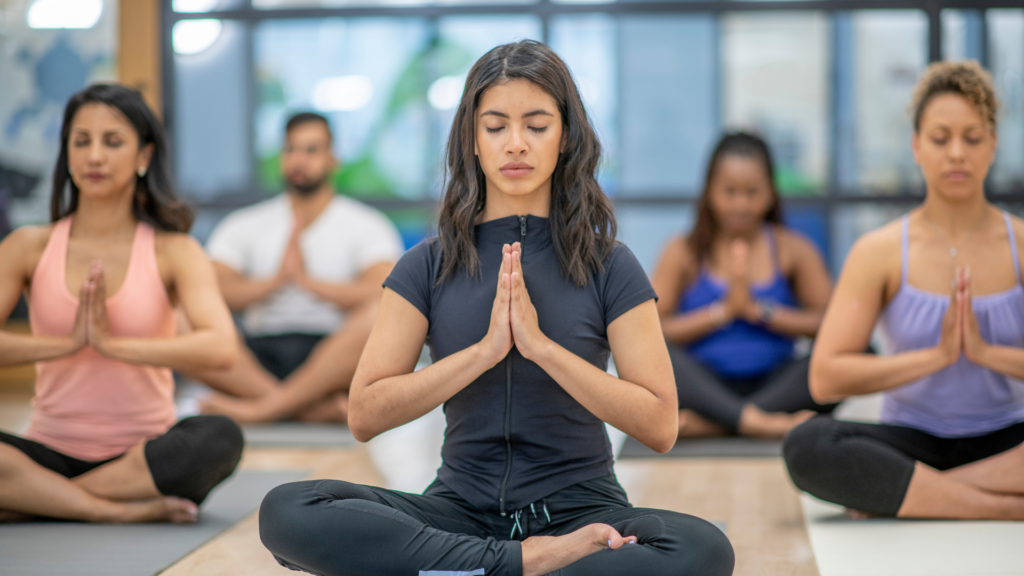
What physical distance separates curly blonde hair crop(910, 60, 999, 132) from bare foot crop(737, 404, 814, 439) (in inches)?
47.9

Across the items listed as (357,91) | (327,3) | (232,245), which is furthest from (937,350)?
(327,3)

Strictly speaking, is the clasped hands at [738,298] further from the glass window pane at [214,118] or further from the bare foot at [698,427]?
the glass window pane at [214,118]

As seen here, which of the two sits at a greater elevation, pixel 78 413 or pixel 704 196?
pixel 704 196

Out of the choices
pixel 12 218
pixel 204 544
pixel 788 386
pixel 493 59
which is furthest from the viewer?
pixel 12 218

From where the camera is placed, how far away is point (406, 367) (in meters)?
1.71

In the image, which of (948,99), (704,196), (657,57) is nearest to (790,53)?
(657,57)

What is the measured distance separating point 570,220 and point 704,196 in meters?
1.89

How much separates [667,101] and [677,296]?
2080 millimetres

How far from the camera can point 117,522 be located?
2176mm

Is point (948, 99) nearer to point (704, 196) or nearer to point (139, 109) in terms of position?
point (704, 196)

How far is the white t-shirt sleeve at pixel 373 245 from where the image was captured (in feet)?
12.6

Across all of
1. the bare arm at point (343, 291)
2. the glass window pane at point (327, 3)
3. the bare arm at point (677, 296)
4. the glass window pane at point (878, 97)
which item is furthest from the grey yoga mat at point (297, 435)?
the glass window pane at point (878, 97)

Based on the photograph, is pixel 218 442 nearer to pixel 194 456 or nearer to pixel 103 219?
pixel 194 456

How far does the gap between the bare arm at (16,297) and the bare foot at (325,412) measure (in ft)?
4.75
